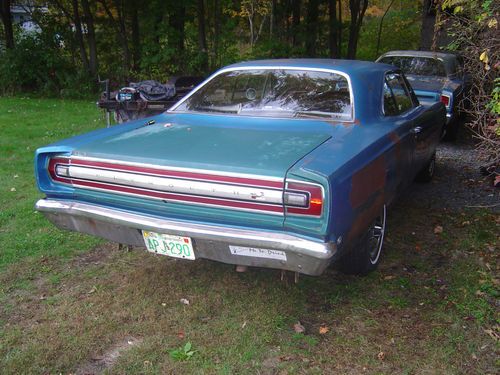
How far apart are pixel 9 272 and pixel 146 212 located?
61.0 inches

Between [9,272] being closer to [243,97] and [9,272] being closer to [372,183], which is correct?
[243,97]

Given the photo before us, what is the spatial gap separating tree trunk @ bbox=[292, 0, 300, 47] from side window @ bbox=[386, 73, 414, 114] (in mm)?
12774

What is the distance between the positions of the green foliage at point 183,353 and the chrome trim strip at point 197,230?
0.67 m

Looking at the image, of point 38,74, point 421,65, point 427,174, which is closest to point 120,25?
point 38,74

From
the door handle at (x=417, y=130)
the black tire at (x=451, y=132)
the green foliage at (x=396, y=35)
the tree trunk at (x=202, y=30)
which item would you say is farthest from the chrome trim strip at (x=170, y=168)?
the green foliage at (x=396, y=35)

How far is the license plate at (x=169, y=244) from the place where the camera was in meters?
2.96

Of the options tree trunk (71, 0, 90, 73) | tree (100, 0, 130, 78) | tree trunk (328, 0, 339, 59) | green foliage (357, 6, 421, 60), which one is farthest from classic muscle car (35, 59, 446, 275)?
green foliage (357, 6, 421, 60)

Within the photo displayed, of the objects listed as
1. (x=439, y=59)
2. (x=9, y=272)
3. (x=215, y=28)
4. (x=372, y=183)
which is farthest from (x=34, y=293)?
(x=215, y=28)

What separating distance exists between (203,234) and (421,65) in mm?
7415

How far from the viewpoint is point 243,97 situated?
13.7 ft

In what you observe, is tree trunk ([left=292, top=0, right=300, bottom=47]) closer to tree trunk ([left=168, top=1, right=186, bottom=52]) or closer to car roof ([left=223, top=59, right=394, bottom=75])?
tree trunk ([left=168, top=1, right=186, bottom=52])

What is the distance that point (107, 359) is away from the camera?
9.46 ft

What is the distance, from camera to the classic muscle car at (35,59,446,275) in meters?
2.68

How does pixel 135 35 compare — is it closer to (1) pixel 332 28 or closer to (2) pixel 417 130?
(1) pixel 332 28
